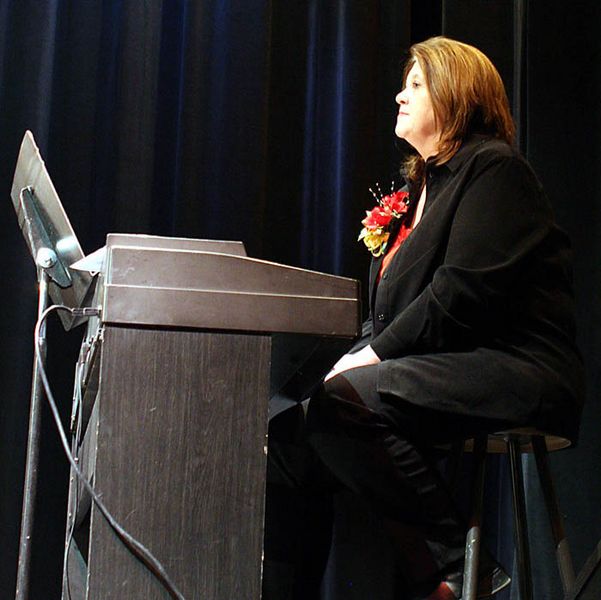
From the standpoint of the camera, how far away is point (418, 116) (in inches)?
86.9

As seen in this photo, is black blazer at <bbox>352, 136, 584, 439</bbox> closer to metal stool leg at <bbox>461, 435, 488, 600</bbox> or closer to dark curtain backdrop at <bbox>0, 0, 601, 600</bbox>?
metal stool leg at <bbox>461, 435, 488, 600</bbox>

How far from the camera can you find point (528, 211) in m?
1.87

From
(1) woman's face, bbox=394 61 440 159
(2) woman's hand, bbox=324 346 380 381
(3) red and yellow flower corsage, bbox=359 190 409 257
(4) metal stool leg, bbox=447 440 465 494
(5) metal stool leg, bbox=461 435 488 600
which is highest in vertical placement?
(1) woman's face, bbox=394 61 440 159

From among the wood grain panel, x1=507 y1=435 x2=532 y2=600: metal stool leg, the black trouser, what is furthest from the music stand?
x1=507 y1=435 x2=532 y2=600: metal stool leg

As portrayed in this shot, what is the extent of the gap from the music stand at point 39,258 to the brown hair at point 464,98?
0.85m

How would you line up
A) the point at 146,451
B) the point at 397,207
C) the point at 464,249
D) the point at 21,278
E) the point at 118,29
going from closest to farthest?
the point at 146,451 → the point at 464,249 → the point at 397,207 → the point at 21,278 → the point at 118,29

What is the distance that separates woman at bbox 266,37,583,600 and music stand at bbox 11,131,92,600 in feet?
1.68

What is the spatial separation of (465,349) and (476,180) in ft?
1.11

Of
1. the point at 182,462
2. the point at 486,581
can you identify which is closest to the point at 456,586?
the point at 486,581

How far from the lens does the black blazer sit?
1748mm

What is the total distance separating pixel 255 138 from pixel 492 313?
118 cm

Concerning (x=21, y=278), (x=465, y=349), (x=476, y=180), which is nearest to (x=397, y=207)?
(x=476, y=180)

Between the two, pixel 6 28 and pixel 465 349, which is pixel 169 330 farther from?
pixel 6 28

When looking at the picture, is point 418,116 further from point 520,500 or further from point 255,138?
point 520,500
